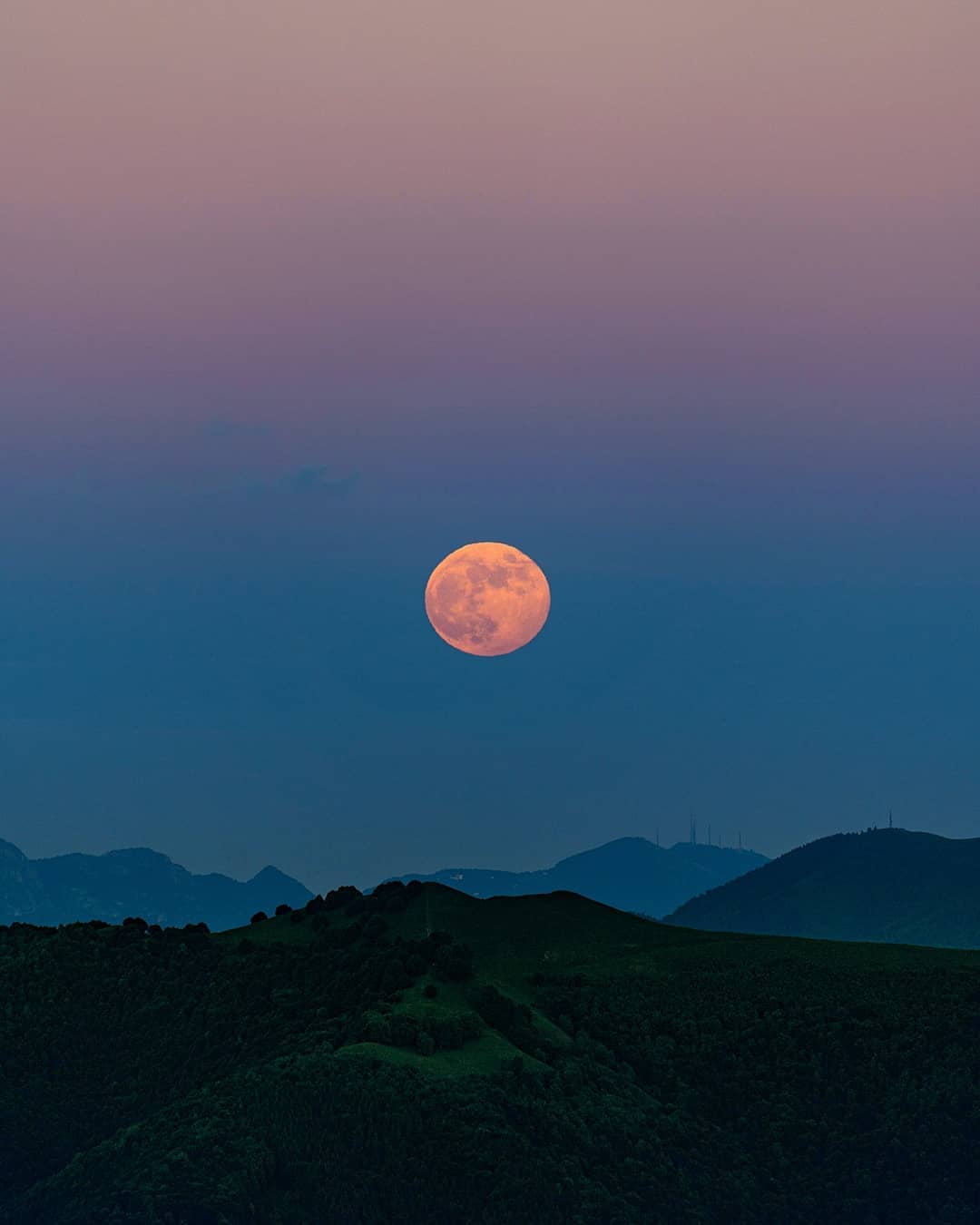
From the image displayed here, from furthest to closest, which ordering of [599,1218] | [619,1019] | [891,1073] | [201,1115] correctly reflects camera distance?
[619,1019] → [891,1073] → [201,1115] → [599,1218]

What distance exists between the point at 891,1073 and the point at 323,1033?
4211 centimetres

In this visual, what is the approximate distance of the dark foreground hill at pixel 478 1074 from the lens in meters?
93.6

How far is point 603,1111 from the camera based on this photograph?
102000 mm

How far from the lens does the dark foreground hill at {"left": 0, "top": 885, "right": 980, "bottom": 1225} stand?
93.6 metres

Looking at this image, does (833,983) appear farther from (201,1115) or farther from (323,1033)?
(201,1115)

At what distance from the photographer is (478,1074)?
101 m

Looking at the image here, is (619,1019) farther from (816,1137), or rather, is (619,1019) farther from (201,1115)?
(201,1115)

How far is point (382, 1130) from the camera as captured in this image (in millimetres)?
95312

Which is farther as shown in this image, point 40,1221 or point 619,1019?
point 619,1019

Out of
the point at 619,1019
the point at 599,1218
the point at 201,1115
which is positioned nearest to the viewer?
the point at 599,1218

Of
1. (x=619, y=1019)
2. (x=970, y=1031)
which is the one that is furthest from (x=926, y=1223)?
(x=619, y=1019)

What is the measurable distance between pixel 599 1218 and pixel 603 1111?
10377 millimetres

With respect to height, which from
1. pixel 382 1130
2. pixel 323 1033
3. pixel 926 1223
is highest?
pixel 323 1033

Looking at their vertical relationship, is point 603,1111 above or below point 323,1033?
below
